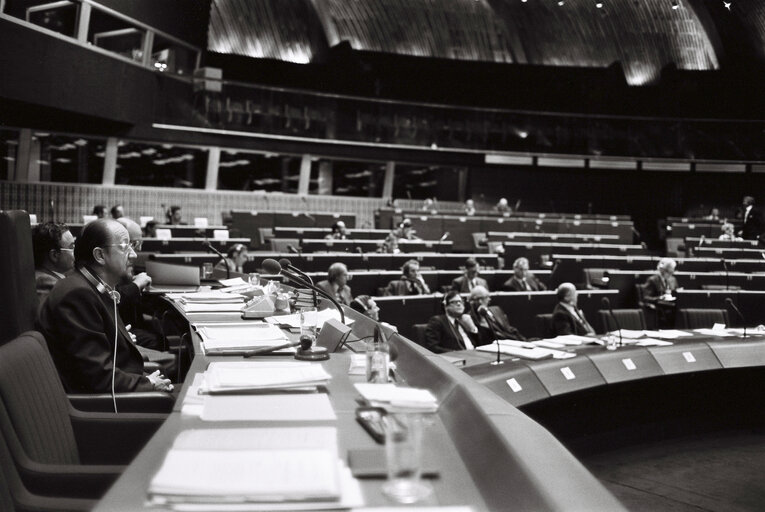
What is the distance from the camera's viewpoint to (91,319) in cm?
233

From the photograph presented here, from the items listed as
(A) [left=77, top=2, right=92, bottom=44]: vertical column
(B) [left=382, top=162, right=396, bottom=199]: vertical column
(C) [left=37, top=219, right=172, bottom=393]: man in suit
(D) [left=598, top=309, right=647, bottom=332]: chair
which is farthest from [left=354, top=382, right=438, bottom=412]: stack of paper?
(B) [left=382, top=162, right=396, bottom=199]: vertical column

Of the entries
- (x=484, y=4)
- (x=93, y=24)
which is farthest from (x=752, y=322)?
(x=484, y=4)

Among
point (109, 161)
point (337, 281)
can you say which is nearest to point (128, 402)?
point (337, 281)

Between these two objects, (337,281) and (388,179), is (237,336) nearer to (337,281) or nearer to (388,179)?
(337,281)

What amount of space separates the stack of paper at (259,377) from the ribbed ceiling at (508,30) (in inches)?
600

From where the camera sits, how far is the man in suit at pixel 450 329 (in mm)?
5387

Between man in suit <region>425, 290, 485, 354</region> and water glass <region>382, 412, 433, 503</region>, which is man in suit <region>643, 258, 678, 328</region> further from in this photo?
water glass <region>382, 412, 433, 503</region>

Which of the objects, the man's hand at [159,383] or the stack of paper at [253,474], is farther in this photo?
the man's hand at [159,383]

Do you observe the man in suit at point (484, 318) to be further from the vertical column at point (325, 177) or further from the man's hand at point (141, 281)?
the vertical column at point (325, 177)

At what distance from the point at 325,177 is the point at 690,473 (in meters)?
12.8

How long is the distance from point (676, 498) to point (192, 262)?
5.97m

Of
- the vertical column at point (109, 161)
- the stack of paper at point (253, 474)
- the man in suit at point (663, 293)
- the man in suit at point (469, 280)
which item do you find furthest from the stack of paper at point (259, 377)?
the vertical column at point (109, 161)

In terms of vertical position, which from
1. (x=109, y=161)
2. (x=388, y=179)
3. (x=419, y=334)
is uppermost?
(x=388, y=179)

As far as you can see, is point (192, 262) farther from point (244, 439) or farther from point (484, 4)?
point (484, 4)
